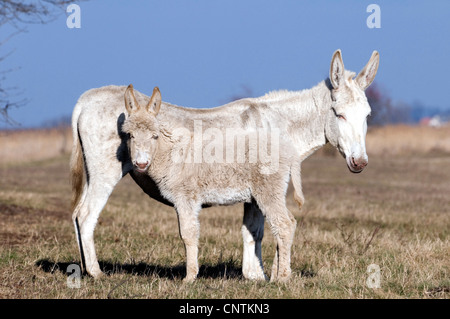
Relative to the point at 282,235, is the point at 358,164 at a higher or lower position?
higher

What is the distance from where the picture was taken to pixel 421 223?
42.9ft

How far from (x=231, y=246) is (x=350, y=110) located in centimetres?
349

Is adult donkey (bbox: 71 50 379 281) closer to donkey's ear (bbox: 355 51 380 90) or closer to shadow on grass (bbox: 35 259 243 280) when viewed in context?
donkey's ear (bbox: 355 51 380 90)

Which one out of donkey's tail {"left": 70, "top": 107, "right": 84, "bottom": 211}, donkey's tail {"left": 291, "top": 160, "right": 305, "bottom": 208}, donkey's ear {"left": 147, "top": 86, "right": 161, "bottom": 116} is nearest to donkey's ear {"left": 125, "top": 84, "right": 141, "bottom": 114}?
donkey's ear {"left": 147, "top": 86, "right": 161, "bottom": 116}

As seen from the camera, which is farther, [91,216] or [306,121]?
[306,121]

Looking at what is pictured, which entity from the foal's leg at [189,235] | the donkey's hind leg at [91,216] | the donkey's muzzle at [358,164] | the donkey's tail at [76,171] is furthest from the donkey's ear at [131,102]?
the donkey's muzzle at [358,164]

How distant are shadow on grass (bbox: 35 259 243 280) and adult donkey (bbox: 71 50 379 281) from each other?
0.40 metres

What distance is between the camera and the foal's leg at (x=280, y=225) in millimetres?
6691

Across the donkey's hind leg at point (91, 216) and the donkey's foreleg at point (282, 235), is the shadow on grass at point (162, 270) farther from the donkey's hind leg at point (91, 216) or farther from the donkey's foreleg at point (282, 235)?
the donkey's foreleg at point (282, 235)

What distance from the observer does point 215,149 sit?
272 inches

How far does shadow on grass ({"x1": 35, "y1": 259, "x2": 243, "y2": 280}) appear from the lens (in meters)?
7.75

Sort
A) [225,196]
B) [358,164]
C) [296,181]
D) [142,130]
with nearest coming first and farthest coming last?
[142,130], [225,196], [296,181], [358,164]

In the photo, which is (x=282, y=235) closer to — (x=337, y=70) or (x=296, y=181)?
(x=296, y=181)

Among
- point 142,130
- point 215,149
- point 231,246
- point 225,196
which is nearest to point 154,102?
point 142,130
